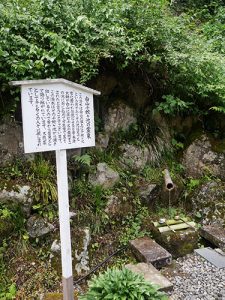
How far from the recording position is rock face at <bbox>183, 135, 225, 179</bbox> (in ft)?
19.8

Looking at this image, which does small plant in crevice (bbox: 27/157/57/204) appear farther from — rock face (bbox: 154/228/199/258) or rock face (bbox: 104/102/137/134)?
rock face (bbox: 154/228/199/258)

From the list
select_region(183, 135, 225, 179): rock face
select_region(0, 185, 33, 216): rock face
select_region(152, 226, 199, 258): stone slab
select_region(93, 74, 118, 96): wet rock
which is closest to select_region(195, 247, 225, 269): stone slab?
select_region(152, 226, 199, 258): stone slab

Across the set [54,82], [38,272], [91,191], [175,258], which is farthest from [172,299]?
[54,82]

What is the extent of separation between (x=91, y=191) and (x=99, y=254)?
105 cm

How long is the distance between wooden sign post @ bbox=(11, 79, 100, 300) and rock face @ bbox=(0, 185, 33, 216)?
143 cm

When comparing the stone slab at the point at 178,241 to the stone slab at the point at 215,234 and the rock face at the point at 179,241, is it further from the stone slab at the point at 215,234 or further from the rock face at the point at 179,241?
the stone slab at the point at 215,234

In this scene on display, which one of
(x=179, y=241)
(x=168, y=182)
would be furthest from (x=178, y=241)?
(x=168, y=182)

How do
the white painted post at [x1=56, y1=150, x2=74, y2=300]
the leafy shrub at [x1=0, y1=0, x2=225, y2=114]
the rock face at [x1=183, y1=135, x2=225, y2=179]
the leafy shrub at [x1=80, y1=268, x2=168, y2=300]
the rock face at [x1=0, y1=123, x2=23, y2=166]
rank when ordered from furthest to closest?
the rock face at [x1=183, y1=135, x2=225, y2=179], the rock face at [x1=0, y1=123, x2=23, y2=166], the leafy shrub at [x1=0, y1=0, x2=225, y2=114], the white painted post at [x1=56, y1=150, x2=74, y2=300], the leafy shrub at [x1=80, y1=268, x2=168, y2=300]

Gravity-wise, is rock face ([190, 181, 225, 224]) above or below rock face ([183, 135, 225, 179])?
below

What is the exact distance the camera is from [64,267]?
9.78 feet

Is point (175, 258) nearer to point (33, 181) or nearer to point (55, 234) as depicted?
point (55, 234)

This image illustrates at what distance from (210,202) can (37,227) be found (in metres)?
3.38

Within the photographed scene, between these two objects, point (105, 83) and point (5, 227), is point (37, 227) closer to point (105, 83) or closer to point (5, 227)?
point (5, 227)

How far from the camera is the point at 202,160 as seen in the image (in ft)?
20.1
